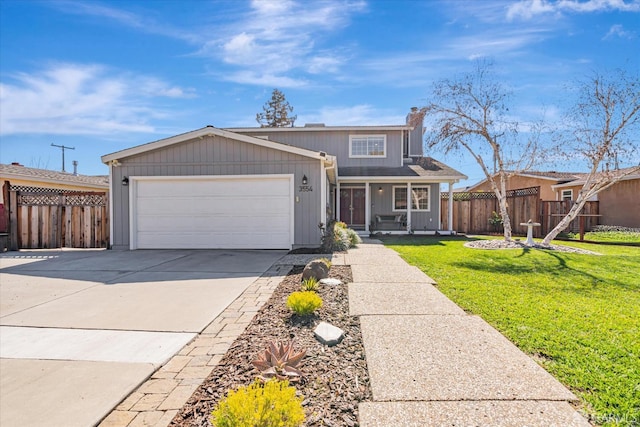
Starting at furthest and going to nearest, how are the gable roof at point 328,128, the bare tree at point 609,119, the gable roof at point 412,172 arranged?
the gable roof at point 328,128 → the gable roof at point 412,172 → the bare tree at point 609,119

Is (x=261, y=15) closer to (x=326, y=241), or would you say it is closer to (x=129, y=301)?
(x=326, y=241)

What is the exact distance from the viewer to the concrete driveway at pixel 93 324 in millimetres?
2377

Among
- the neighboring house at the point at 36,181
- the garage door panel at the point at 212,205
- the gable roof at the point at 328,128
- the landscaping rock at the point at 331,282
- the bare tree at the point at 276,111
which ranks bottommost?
the landscaping rock at the point at 331,282

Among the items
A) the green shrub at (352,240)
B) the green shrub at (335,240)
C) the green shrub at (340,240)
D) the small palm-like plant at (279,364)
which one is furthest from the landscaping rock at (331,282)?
the green shrub at (352,240)

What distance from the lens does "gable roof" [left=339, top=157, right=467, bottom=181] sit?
590 inches

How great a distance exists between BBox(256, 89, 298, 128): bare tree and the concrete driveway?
1113 inches

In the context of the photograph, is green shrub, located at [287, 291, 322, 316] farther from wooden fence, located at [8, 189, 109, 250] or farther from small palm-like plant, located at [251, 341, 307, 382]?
wooden fence, located at [8, 189, 109, 250]

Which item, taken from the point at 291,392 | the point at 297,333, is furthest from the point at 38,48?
the point at 291,392

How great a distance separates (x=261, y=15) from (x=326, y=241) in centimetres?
595

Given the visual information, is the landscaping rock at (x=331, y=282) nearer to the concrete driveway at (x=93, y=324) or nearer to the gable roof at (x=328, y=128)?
A: the concrete driveway at (x=93, y=324)

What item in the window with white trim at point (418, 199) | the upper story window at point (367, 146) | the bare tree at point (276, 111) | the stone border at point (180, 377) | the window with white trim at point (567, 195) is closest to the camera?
the stone border at point (180, 377)

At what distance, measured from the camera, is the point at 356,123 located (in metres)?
17.2

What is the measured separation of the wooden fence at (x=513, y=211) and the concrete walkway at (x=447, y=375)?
42.4ft

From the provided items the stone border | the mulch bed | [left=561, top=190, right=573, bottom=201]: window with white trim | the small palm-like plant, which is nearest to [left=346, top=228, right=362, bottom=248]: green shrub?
the mulch bed
